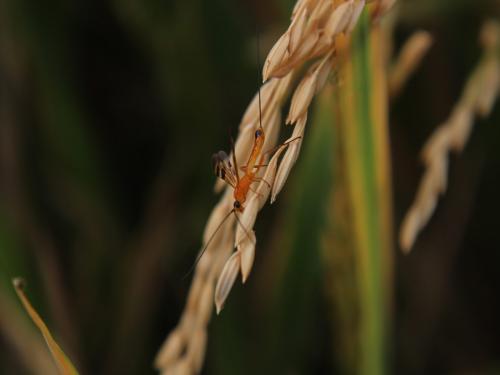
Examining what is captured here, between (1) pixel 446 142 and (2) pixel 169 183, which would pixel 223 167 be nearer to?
(1) pixel 446 142

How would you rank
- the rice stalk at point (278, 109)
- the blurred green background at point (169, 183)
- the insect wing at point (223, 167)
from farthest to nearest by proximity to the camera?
the blurred green background at point (169, 183) < the insect wing at point (223, 167) < the rice stalk at point (278, 109)

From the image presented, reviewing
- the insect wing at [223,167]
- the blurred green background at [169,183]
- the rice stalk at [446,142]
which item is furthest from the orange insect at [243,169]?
the blurred green background at [169,183]

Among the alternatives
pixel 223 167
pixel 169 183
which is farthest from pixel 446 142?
pixel 169 183

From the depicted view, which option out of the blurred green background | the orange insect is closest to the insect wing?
the orange insect

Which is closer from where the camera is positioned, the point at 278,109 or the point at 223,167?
the point at 278,109

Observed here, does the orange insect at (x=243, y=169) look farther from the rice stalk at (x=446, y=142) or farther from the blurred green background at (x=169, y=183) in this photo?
the blurred green background at (x=169, y=183)

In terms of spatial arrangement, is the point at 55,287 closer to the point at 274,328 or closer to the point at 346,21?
the point at 274,328

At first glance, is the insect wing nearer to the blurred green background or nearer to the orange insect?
the orange insect

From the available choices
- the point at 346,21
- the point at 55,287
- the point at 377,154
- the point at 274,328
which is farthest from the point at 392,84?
the point at 55,287

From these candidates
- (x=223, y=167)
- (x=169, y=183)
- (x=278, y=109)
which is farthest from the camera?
(x=169, y=183)
